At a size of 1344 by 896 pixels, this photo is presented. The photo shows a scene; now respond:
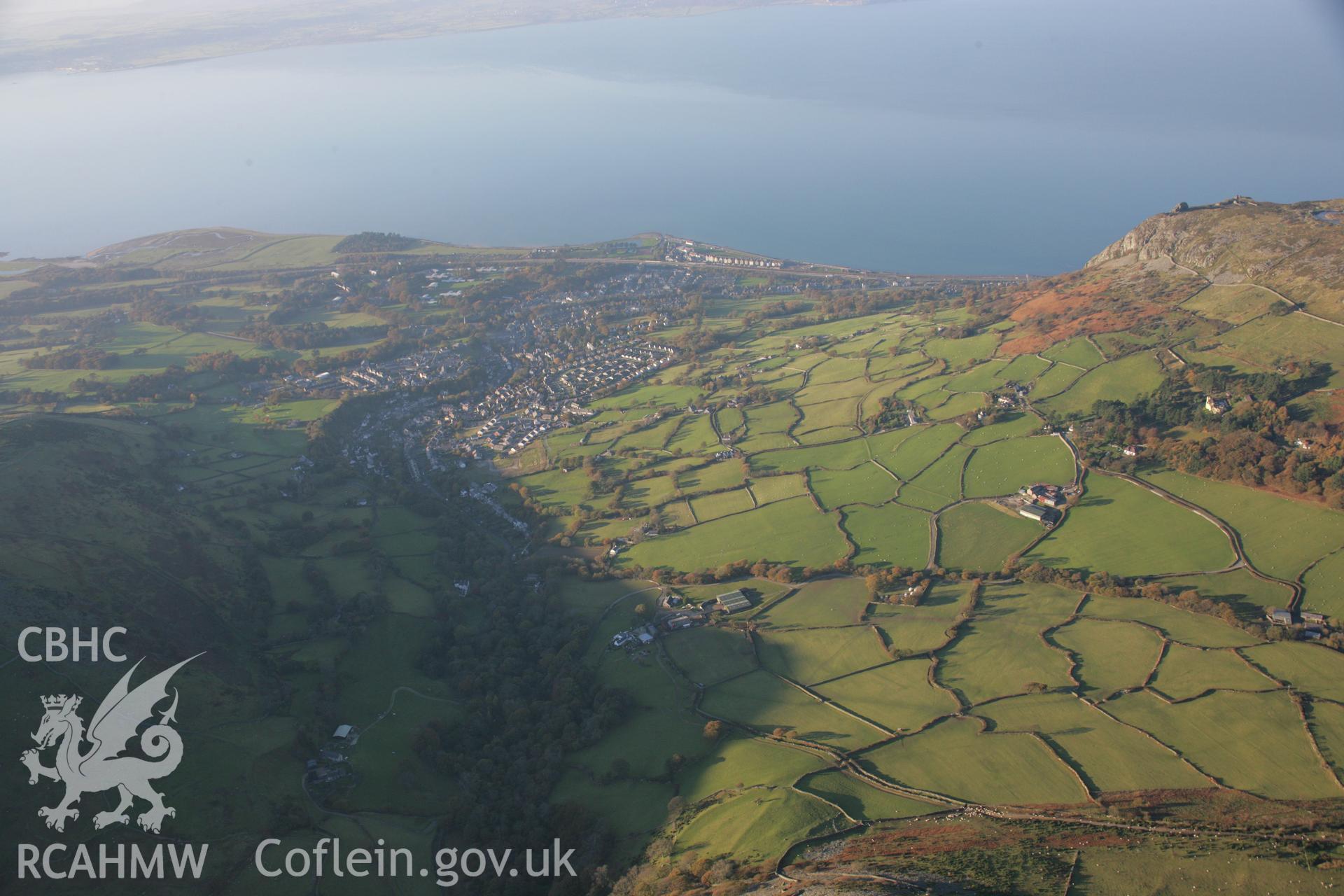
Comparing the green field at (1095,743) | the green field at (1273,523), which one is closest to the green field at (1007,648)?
the green field at (1095,743)

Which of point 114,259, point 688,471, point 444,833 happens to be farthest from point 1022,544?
point 114,259

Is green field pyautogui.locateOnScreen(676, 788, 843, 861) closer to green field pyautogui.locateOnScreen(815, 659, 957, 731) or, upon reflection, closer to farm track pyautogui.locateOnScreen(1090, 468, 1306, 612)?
green field pyautogui.locateOnScreen(815, 659, 957, 731)

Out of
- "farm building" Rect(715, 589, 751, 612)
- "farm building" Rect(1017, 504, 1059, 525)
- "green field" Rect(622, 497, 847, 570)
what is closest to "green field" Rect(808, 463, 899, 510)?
"green field" Rect(622, 497, 847, 570)

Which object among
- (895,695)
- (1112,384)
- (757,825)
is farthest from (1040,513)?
(757,825)

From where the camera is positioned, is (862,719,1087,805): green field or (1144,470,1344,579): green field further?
(1144,470,1344,579): green field

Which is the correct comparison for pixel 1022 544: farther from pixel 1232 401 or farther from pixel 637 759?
pixel 637 759

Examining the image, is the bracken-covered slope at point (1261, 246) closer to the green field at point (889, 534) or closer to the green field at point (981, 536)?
the green field at point (981, 536)
